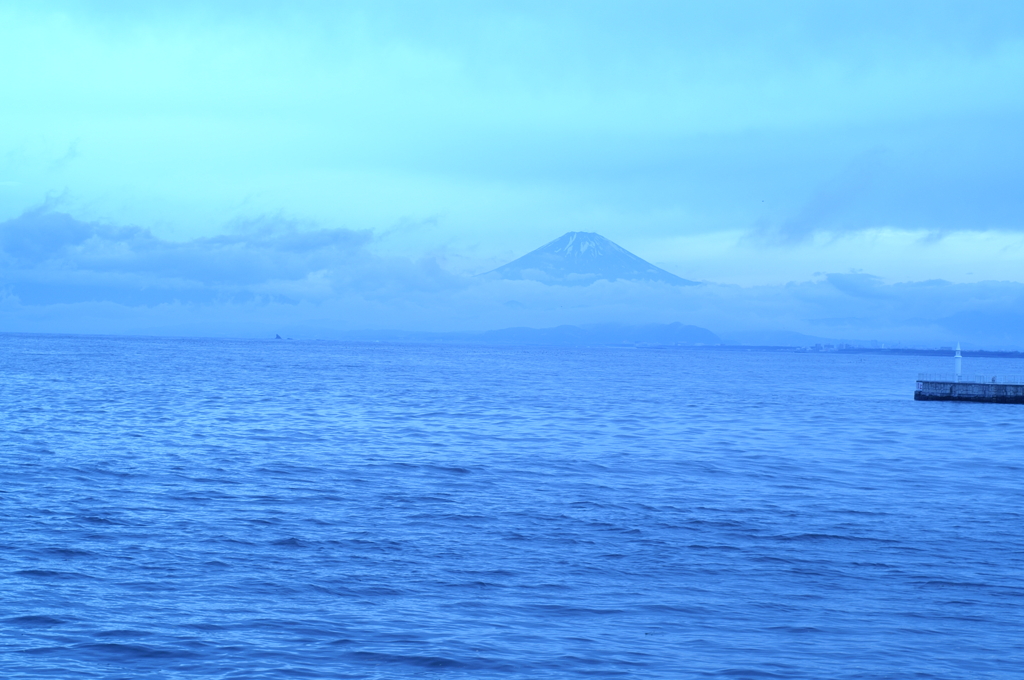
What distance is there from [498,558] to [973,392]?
2443 inches

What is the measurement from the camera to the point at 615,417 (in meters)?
46.8

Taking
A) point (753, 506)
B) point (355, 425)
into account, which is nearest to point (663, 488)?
point (753, 506)

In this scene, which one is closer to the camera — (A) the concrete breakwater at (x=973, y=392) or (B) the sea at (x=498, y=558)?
(B) the sea at (x=498, y=558)

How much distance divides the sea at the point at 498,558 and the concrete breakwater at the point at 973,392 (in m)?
36.2

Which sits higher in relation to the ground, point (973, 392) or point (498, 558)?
point (973, 392)

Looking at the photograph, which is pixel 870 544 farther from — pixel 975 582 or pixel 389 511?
pixel 389 511

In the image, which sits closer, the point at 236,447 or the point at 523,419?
the point at 236,447

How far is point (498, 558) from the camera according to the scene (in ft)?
50.6

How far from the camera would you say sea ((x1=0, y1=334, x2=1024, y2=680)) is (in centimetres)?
1107

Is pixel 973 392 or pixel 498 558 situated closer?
pixel 498 558

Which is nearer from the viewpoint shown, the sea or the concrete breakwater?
the sea

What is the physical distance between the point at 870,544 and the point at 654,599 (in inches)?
236

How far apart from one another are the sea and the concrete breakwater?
3618 centimetres

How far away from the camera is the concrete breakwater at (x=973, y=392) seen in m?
66.4
